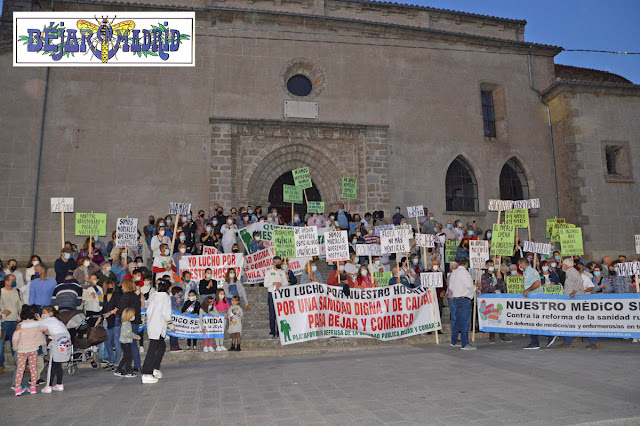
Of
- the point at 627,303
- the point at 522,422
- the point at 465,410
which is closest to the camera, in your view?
the point at 522,422

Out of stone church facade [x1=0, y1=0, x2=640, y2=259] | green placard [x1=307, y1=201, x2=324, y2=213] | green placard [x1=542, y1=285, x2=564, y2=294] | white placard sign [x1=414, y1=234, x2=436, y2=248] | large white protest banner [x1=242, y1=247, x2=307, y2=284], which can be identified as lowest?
green placard [x1=542, y1=285, x2=564, y2=294]

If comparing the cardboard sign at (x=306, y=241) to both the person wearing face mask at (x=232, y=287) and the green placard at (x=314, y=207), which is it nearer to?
the person wearing face mask at (x=232, y=287)

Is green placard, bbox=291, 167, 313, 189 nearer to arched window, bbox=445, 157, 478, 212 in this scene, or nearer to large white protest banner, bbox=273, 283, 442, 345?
large white protest banner, bbox=273, 283, 442, 345

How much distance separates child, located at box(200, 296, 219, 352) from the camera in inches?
391

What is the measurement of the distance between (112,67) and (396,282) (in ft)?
44.3

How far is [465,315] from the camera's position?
10023mm

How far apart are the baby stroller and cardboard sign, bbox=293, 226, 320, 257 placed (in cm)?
477

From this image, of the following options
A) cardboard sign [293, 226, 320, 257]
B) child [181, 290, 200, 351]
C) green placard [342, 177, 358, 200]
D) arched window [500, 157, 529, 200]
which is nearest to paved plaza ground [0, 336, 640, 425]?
child [181, 290, 200, 351]

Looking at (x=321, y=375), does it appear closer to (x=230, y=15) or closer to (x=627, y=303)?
(x=627, y=303)

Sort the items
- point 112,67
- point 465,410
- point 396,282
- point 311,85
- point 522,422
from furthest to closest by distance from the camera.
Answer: point 311,85, point 112,67, point 396,282, point 465,410, point 522,422

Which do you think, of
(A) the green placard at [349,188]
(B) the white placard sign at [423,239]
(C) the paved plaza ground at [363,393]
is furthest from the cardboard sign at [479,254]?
(A) the green placard at [349,188]

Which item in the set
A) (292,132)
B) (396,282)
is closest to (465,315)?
(396,282)

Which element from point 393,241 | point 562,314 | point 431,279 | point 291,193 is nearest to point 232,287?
point 393,241

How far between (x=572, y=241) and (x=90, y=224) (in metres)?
13.5
